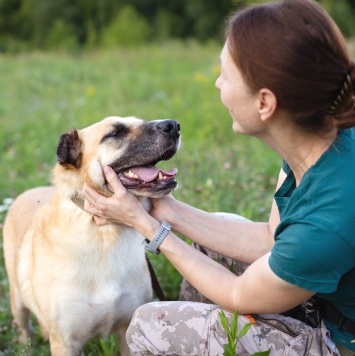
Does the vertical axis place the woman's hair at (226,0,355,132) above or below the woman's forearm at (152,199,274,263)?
above

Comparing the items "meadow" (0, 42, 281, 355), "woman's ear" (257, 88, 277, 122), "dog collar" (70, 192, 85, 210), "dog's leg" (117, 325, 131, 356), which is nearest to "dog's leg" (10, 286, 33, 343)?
"meadow" (0, 42, 281, 355)

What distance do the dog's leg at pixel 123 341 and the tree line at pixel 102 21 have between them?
21.9 metres

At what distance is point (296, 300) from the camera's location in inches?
79.9

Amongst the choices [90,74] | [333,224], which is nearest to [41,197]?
[333,224]

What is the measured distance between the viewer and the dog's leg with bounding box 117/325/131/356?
2.92m

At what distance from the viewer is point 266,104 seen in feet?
6.58

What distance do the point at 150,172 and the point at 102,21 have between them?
34131 millimetres

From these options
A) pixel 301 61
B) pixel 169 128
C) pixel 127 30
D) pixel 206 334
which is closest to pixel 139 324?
pixel 206 334

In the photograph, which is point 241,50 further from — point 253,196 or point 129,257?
point 253,196

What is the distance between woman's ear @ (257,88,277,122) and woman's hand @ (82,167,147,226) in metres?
0.70

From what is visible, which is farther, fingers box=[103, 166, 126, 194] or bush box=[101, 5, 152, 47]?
bush box=[101, 5, 152, 47]

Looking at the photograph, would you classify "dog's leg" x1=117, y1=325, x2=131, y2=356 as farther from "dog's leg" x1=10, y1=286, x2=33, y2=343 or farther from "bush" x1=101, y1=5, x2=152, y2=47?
"bush" x1=101, y1=5, x2=152, y2=47

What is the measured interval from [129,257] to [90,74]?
9819 millimetres

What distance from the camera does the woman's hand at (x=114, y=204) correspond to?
2.37 m
